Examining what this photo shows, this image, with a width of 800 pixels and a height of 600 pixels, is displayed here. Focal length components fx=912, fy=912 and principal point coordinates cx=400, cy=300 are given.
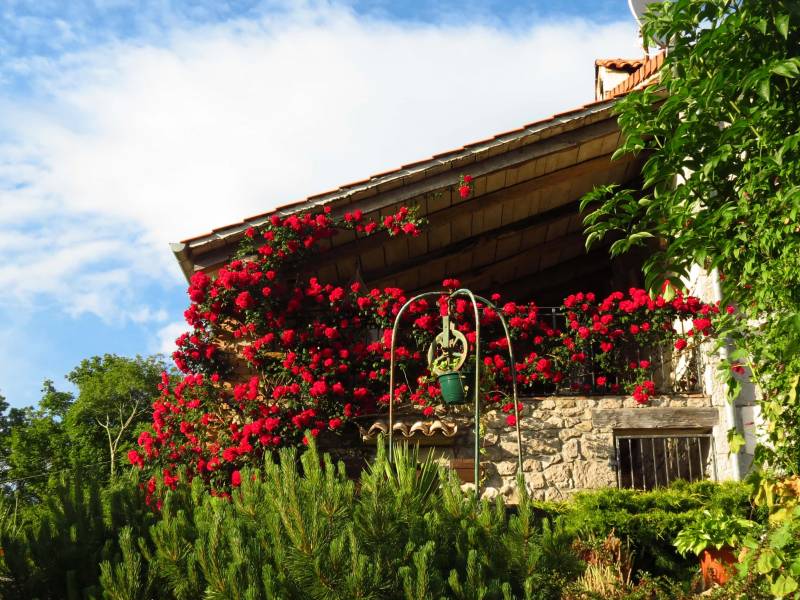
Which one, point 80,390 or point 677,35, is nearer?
point 677,35

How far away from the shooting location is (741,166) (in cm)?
601

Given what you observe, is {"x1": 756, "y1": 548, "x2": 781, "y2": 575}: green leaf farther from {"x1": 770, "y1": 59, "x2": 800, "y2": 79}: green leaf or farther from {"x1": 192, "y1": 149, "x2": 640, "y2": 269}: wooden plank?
{"x1": 192, "y1": 149, "x2": 640, "y2": 269}: wooden plank

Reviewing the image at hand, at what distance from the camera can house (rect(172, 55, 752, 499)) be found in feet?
29.3

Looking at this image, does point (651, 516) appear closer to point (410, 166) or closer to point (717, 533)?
point (717, 533)

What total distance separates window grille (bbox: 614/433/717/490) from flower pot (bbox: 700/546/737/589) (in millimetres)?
2615

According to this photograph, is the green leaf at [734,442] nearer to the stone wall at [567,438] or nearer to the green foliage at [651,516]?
the green foliage at [651,516]

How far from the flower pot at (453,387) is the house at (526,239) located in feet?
6.60

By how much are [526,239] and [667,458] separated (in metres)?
3.80

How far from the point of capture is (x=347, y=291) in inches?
383

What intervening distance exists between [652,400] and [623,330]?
30.2 inches

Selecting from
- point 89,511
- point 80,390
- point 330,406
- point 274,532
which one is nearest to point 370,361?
point 330,406

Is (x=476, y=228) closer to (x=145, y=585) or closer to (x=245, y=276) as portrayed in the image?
(x=245, y=276)

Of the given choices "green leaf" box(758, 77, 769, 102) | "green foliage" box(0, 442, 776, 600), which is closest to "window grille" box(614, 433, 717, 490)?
"green foliage" box(0, 442, 776, 600)

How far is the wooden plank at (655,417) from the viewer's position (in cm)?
908
